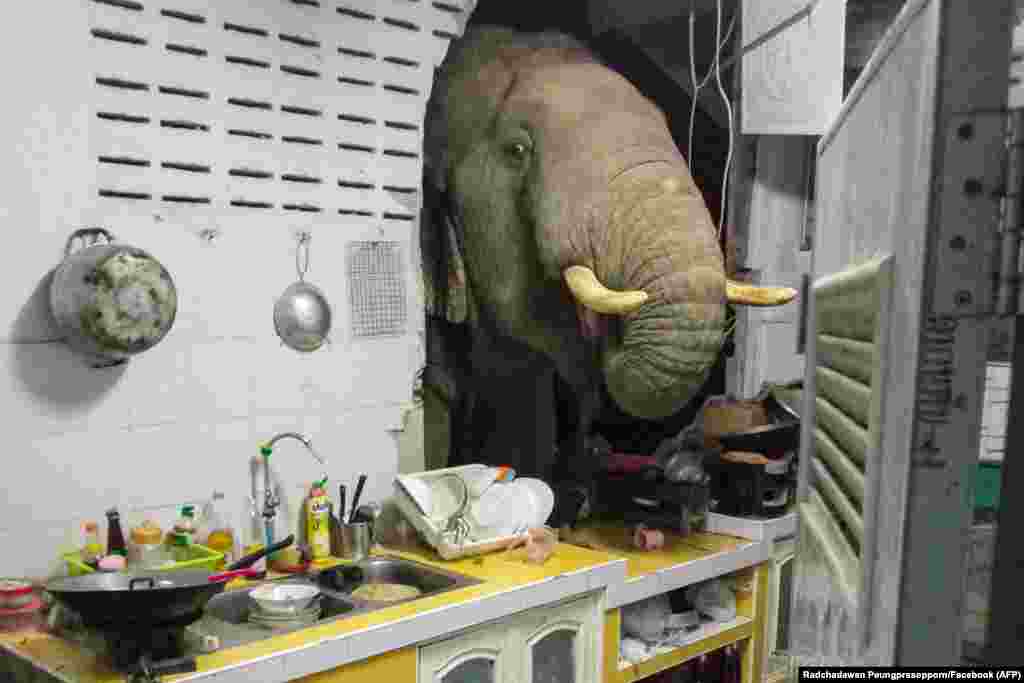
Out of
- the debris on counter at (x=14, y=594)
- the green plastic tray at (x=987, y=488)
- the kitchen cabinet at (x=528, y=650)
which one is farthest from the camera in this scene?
the kitchen cabinet at (x=528, y=650)

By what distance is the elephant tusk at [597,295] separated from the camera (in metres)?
2.63

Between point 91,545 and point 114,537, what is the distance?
0.05m

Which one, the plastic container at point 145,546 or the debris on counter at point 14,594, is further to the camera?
the plastic container at point 145,546

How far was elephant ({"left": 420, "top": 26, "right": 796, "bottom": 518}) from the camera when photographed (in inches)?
106

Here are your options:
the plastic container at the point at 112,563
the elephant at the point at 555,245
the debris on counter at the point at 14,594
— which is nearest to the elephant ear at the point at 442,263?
the elephant at the point at 555,245

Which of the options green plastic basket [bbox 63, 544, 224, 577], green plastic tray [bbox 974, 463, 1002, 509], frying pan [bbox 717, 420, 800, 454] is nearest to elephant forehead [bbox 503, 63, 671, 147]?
frying pan [bbox 717, 420, 800, 454]

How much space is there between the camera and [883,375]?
2.37 ft

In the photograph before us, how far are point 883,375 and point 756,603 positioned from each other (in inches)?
105

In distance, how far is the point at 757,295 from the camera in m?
2.86

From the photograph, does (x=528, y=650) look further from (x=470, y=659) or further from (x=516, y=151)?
(x=516, y=151)

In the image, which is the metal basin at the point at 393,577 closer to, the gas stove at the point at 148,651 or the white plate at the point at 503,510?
the white plate at the point at 503,510

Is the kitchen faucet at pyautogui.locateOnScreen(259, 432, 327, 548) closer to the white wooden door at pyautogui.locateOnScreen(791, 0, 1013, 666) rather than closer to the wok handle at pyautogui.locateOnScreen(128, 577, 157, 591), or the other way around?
the wok handle at pyautogui.locateOnScreen(128, 577, 157, 591)

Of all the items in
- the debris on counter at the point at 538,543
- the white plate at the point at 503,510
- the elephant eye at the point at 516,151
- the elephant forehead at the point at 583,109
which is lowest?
the debris on counter at the point at 538,543

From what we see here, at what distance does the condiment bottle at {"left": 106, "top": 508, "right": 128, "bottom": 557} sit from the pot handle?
64 cm
